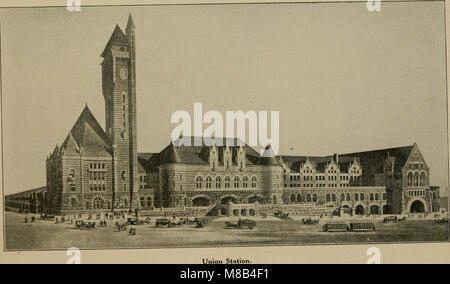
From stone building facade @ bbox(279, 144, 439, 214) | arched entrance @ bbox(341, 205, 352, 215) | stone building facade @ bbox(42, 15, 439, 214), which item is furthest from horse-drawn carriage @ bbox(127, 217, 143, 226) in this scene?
arched entrance @ bbox(341, 205, 352, 215)

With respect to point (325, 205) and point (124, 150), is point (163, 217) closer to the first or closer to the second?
point (124, 150)

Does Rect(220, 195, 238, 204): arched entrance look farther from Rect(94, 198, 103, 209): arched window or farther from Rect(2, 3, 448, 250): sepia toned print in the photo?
Rect(94, 198, 103, 209): arched window

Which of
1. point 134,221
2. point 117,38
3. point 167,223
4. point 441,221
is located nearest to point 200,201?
point 167,223

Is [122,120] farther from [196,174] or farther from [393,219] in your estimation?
[393,219]

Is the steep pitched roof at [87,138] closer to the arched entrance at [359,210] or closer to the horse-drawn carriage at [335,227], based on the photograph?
the horse-drawn carriage at [335,227]

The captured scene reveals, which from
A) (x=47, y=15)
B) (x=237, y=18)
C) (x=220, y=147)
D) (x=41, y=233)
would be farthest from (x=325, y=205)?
(x=47, y=15)
